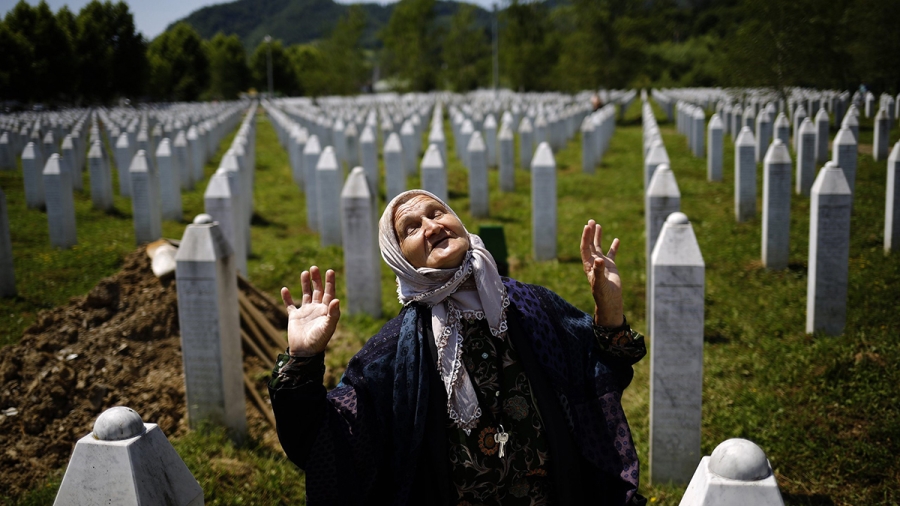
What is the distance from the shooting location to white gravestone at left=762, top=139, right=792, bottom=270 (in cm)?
859

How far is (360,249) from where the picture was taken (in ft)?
26.3

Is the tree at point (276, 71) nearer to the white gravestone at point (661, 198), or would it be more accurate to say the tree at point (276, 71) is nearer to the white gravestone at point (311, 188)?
the white gravestone at point (311, 188)

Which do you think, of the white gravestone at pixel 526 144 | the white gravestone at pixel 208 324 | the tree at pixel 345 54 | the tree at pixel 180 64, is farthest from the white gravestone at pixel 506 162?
the tree at pixel 180 64

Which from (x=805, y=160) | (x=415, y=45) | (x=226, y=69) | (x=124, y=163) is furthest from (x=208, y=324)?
(x=226, y=69)

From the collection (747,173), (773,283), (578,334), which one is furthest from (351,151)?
(578,334)

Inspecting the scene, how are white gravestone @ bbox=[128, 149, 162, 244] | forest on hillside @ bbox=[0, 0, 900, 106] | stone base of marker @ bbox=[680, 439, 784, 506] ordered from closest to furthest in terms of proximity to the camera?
1. stone base of marker @ bbox=[680, 439, 784, 506]
2. forest on hillside @ bbox=[0, 0, 900, 106]
3. white gravestone @ bbox=[128, 149, 162, 244]

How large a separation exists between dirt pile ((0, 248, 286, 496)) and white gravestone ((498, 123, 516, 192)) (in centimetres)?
837

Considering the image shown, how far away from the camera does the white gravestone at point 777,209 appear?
8.59 metres

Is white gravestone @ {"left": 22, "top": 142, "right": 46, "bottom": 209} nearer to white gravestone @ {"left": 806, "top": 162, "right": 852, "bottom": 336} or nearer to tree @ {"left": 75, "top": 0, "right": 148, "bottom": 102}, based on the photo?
A: white gravestone @ {"left": 806, "top": 162, "right": 852, "bottom": 336}

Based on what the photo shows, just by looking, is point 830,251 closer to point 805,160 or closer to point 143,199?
point 805,160

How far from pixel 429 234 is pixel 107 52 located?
118 feet

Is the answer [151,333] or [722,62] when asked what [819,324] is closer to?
[151,333]

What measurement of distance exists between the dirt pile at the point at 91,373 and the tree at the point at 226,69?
232 feet

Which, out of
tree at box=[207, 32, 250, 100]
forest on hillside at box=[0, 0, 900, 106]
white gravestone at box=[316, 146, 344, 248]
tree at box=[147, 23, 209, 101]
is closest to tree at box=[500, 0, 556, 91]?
forest on hillside at box=[0, 0, 900, 106]
